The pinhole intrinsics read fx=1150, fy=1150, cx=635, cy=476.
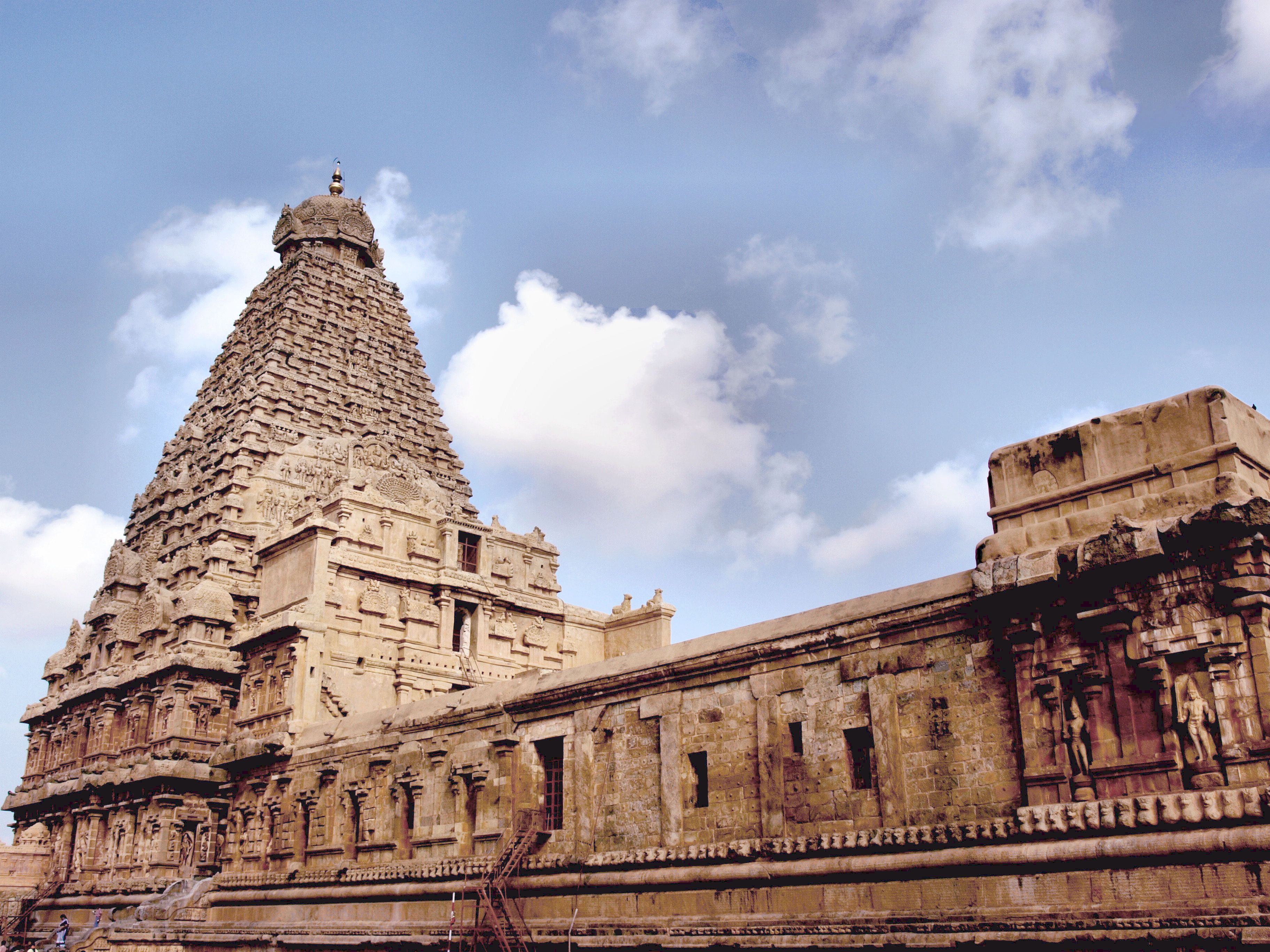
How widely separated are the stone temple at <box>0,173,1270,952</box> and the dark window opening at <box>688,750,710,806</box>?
0.04m

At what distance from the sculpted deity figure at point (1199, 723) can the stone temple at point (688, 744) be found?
0.04 m

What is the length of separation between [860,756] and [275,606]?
902 inches

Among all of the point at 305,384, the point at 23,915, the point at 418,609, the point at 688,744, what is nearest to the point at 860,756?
the point at 688,744

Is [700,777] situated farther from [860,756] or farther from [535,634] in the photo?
[535,634]

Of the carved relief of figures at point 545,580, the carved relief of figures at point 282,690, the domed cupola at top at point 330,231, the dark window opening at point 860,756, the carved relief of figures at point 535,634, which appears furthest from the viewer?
the domed cupola at top at point 330,231

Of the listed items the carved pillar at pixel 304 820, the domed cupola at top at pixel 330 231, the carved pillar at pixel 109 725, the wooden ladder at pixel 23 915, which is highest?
the domed cupola at top at pixel 330 231

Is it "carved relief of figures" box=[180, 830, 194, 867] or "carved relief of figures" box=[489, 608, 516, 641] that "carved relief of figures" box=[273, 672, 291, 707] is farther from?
"carved relief of figures" box=[489, 608, 516, 641]

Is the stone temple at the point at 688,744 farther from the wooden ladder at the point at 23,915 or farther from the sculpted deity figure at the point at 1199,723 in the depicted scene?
the wooden ladder at the point at 23,915

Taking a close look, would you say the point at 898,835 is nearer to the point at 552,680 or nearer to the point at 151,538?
the point at 552,680

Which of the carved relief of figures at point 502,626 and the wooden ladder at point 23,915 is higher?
the carved relief of figures at point 502,626

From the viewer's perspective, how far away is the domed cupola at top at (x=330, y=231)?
176 ft

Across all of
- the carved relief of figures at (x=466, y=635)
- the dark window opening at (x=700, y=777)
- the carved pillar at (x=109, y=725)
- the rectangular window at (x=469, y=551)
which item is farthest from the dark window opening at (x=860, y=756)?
the carved pillar at (x=109, y=725)

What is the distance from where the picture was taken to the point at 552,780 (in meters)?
21.2

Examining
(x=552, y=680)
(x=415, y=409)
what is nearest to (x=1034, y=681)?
(x=552, y=680)
